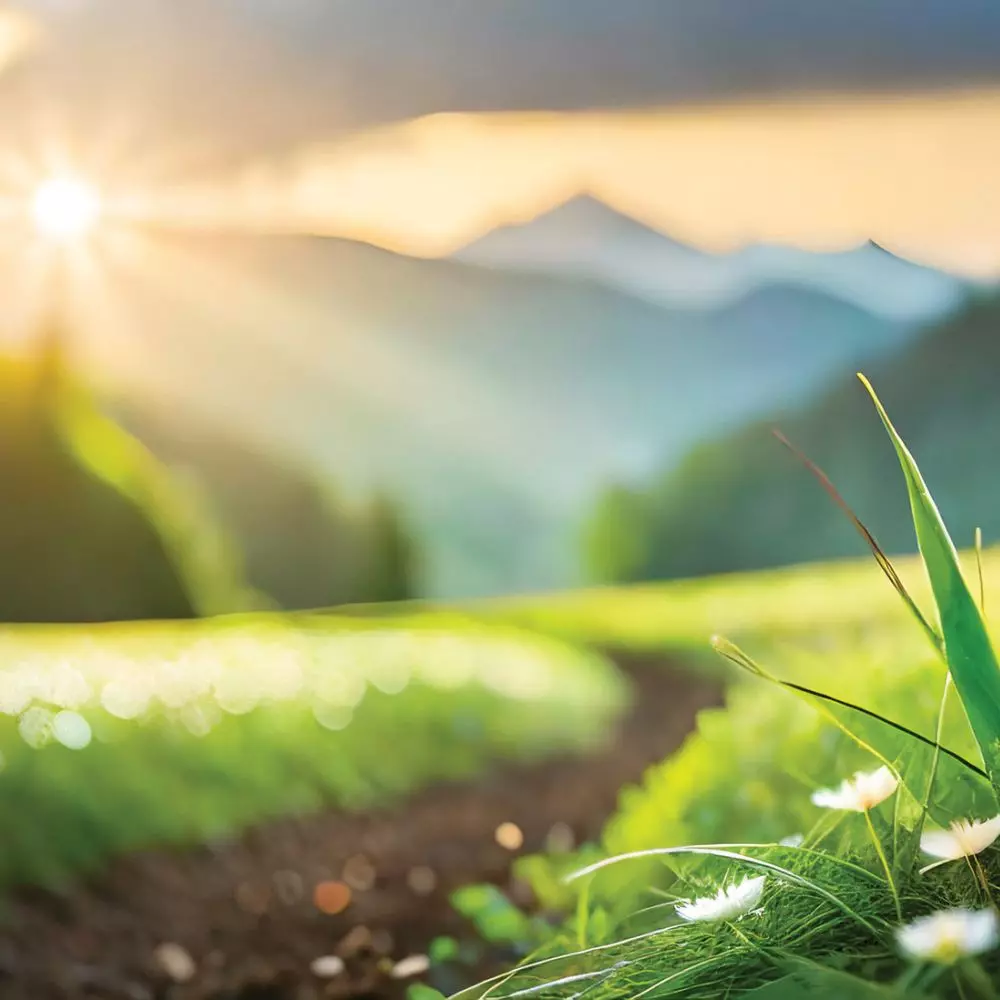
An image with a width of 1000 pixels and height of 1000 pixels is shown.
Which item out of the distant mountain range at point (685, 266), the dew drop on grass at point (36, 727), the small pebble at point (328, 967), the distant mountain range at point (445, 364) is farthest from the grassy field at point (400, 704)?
the distant mountain range at point (685, 266)

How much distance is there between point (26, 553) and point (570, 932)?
100 inches

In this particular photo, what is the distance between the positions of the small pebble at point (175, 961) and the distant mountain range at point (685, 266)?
5.59 ft

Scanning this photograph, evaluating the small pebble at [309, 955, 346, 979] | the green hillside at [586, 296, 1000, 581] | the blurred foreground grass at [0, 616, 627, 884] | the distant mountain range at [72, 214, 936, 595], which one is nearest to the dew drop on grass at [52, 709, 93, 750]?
the blurred foreground grass at [0, 616, 627, 884]

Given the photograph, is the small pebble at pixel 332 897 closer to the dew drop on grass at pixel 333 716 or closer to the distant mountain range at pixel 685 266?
the dew drop on grass at pixel 333 716

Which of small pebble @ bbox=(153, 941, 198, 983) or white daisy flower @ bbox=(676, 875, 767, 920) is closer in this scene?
white daisy flower @ bbox=(676, 875, 767, 920)

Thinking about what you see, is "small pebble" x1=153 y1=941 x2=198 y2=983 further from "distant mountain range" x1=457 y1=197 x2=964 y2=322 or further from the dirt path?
"distant mountain range" x1=457 y1=197 x2=964 y2=322

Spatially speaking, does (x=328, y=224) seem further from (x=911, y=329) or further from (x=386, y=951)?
(x=386, y=951)

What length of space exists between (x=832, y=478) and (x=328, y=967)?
64.6 inches

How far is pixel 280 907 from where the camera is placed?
61.4 inches

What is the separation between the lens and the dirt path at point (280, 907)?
127 centimetres

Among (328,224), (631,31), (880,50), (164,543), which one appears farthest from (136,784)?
(880,50)

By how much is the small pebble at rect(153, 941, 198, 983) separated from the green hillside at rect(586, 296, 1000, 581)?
59.4 inches

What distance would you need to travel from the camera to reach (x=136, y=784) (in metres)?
1.75

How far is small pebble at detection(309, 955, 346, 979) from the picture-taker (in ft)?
3.91
